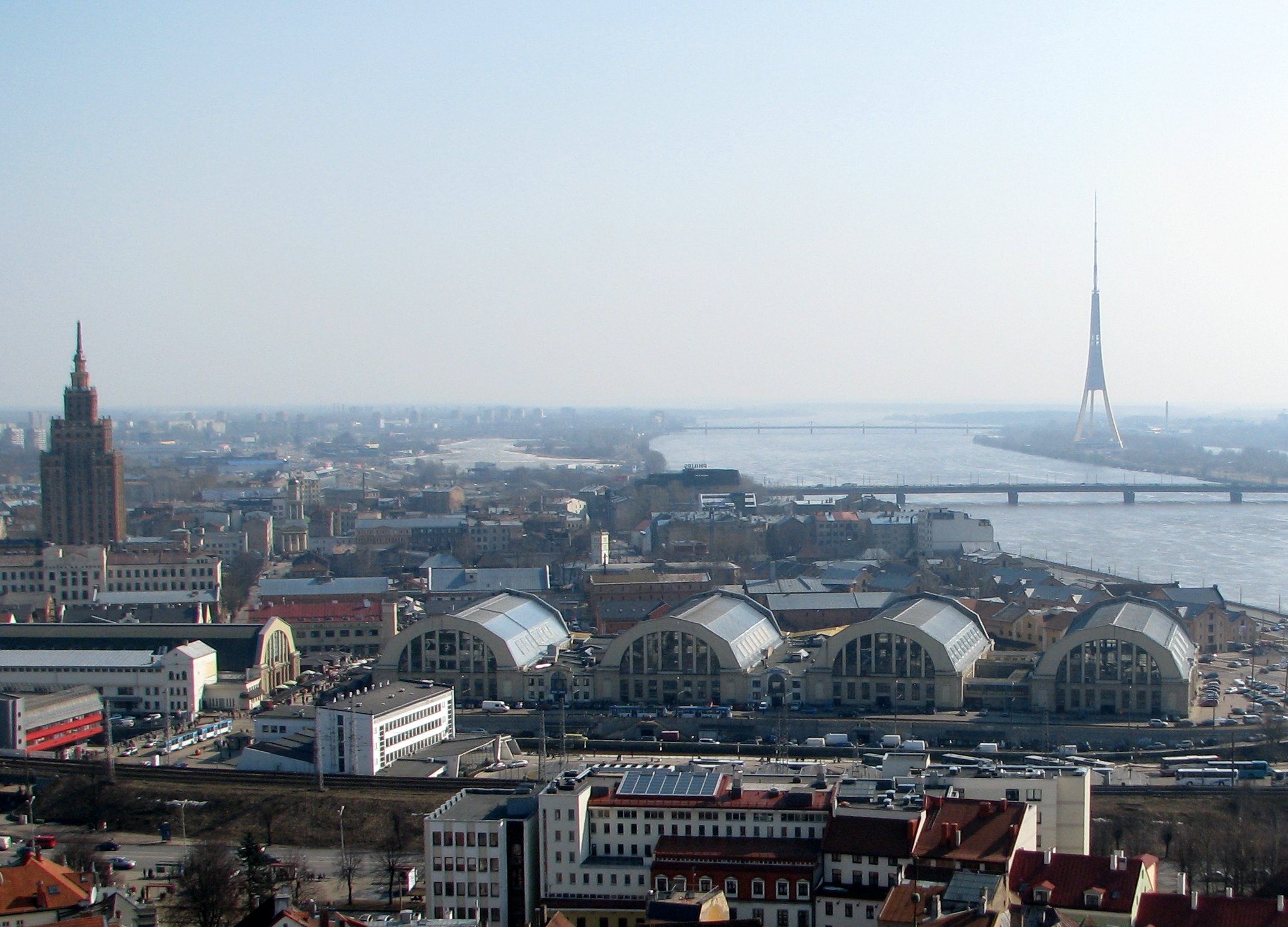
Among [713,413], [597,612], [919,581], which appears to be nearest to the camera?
[597,612]

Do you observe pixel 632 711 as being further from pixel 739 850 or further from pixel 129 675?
pixel 739 850

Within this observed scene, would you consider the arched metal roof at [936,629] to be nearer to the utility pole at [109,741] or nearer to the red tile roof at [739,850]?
the utility pole at [109,741]

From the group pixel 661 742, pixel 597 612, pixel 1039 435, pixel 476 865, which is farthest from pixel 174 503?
pixel 1039 435

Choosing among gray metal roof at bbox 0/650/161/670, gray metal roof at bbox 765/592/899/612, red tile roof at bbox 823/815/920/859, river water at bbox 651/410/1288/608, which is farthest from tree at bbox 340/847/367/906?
river water at bbox 651/410/1288/608

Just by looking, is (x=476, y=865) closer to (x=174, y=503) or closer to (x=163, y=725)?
(x=163, y=725)

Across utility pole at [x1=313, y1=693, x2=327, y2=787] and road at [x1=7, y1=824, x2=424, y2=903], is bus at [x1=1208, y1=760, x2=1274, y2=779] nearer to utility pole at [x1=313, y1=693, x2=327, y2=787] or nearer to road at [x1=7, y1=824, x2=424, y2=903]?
road at [x1=7, y1=824, x2=424, y2=903]
